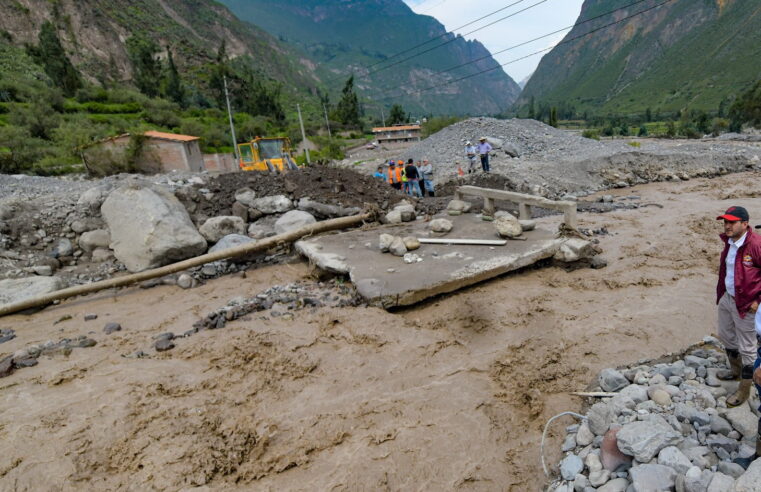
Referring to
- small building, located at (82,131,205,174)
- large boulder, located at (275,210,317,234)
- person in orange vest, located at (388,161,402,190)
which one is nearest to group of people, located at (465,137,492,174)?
person in orange vest, located at (388,161,402,190)

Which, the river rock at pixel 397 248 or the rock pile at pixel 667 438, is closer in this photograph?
the rock pile at pixel 667 438

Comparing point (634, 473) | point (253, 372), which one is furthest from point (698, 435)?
point (253, 372)

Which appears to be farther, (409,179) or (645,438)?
(409,179)

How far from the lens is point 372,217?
27.9ft

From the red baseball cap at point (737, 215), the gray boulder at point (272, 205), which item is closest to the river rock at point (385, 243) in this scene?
the gray boulder at point (272, 205)

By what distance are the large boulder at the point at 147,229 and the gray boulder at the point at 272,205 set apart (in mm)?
1563

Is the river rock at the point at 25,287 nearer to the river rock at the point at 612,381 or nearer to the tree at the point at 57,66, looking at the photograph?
the river rock at the point at 612,381

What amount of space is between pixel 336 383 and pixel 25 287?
589cm

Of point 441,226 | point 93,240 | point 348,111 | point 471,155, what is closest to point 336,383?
point 441,226

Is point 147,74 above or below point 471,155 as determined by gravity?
above

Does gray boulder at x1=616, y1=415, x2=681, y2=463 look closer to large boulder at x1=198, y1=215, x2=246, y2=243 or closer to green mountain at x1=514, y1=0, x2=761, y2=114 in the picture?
large boulder at x1=198, y1=215, x2=246, y2=243

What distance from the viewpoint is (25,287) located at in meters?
6.21

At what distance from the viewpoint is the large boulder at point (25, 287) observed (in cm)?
603

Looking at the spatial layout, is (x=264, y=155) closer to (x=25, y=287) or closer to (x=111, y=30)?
(x=25, y=287)
